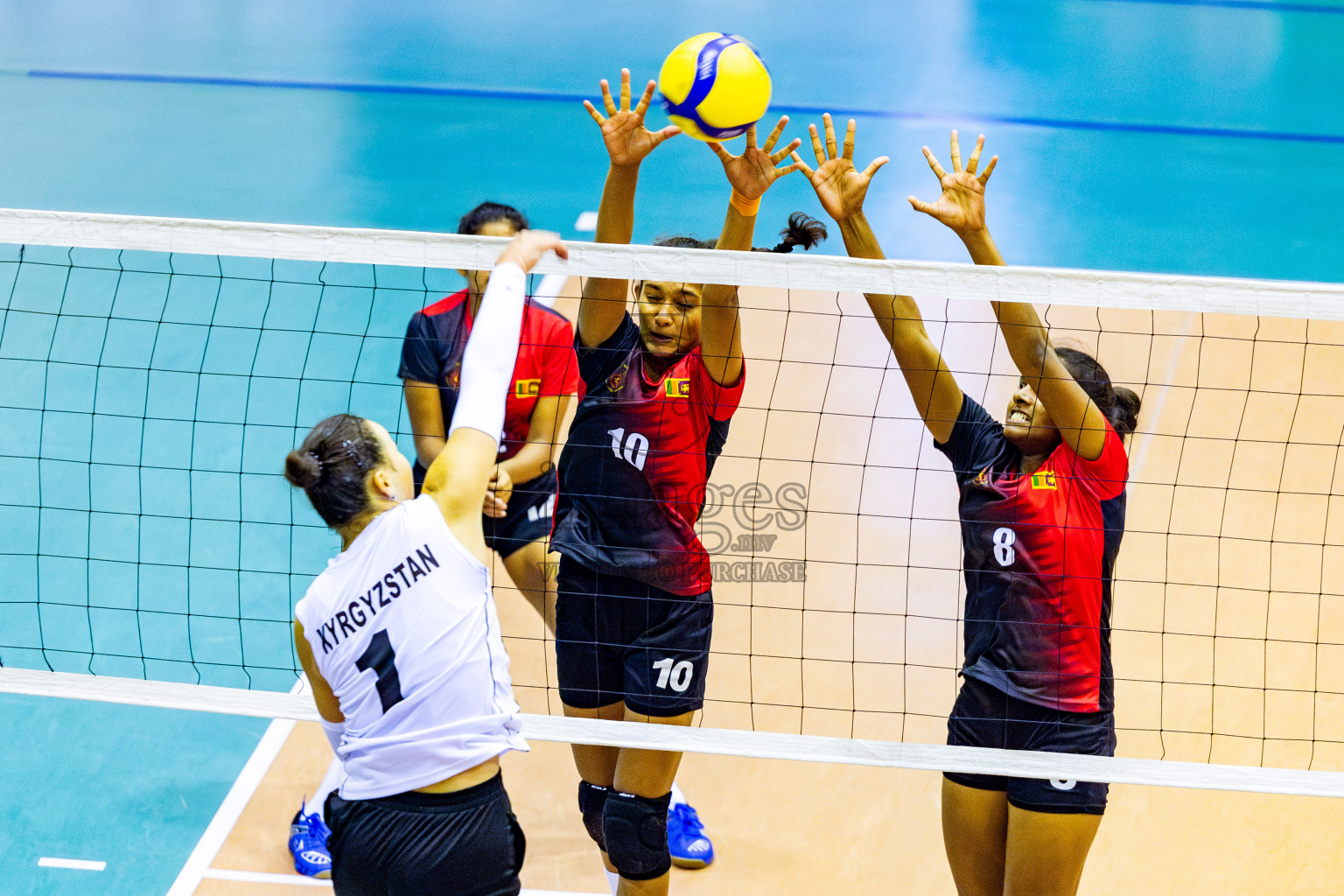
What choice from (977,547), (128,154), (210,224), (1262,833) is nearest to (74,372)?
(128,154)

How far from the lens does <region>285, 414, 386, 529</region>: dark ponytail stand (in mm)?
2570

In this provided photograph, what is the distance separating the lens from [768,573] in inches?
227

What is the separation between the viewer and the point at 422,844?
2562 mm

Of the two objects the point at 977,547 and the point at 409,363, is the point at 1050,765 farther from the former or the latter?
the point at 409,363

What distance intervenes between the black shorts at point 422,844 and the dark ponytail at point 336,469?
63 centimetres

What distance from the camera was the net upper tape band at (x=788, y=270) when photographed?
3.04 m

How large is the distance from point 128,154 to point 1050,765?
971 centimetres

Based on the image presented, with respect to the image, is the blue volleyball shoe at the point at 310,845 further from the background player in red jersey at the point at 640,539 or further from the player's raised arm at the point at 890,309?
the player's raised arm at the point at 890,309

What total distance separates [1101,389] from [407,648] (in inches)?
76.4

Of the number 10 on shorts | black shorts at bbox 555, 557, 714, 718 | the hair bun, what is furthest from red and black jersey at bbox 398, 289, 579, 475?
the hair bun

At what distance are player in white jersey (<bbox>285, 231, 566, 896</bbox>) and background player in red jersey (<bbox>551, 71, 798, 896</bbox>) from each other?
2.90ft

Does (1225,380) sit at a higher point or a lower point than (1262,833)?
higher

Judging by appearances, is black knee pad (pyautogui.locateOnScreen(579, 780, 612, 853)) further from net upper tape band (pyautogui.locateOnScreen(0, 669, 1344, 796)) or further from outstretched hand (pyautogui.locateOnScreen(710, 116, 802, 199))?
outstretched hand (pyautogui.locateOnScreen(710, 116, 802, 199))

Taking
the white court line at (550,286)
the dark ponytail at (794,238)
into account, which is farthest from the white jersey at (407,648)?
the white court line at (550,286)
